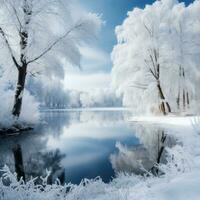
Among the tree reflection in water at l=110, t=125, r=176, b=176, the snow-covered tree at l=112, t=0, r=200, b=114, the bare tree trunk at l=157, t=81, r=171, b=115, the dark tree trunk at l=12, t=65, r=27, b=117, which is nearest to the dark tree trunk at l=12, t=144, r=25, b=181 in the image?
the tree reflection in water at l=110, t=125, r=176, b=176

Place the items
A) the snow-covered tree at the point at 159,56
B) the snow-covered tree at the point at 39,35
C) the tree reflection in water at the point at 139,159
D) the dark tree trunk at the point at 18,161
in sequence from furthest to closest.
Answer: the snow-covered tree at the point at 159,56 → the snow-covered tree at the point at 39,35 → the tree reflection in water at the point at 139,159 → the dark tree trunk at the point at 18,161

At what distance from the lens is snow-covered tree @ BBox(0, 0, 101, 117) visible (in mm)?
12578

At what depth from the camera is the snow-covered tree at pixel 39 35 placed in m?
12.6

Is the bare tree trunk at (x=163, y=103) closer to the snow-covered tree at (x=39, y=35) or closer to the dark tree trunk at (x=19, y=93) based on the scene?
the snow-covered tree at (x=39, y=35)

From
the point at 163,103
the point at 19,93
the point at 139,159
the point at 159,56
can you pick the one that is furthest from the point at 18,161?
the point at 159,56

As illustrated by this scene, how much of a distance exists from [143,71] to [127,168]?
17734mm

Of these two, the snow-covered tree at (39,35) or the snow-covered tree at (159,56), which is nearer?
the snow-covered tree at (39,35)

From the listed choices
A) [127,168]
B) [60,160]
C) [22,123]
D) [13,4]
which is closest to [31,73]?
[22,123]

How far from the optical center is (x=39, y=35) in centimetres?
1291

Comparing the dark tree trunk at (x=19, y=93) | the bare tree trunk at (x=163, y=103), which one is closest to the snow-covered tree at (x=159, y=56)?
the bare tree trunk at (x=163, y=103)

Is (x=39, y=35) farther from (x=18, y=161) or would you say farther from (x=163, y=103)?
(x=163, y=103)

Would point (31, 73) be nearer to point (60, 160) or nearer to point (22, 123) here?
point (22, 123)

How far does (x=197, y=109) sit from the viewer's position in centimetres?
2200

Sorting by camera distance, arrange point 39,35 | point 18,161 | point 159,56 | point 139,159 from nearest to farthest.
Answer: point 18,161, point 139,159, point 39,35, point 159,56
